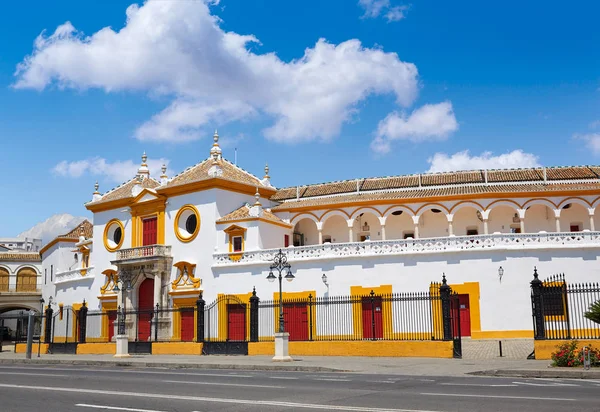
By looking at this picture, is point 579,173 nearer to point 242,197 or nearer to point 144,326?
point 242,197

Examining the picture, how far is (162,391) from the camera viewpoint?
494 inches

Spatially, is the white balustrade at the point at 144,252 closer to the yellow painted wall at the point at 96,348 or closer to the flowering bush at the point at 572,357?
the yellow painted wall at the point at 96,348

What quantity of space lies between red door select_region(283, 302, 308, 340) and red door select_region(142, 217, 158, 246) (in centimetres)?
1146

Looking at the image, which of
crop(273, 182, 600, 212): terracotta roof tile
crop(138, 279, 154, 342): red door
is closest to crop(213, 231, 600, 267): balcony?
crop(273, 182, 600, 212): terracotta roof tile

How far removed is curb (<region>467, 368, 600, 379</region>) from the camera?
606 inches

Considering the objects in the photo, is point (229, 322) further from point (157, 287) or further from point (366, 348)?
point (366, 348)

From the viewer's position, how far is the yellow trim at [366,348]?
22.7 m

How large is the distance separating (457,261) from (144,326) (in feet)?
60.6

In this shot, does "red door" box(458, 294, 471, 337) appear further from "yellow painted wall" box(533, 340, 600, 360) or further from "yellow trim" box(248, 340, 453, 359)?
"yellow painted wall" box(533, 340, 600, 360)

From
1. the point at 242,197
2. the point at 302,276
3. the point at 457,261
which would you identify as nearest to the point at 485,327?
the point at 457,261

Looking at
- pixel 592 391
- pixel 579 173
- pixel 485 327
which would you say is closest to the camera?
pixel 592 391

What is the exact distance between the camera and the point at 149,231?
3972 centimetres

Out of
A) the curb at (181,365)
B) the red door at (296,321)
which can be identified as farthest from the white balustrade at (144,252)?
the curb at (181,365)

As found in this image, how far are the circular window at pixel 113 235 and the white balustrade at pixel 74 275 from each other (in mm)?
2021
